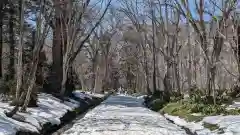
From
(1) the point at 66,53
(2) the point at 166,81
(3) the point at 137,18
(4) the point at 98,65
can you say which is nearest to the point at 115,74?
(4) the point at 98,65

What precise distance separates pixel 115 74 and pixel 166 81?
54279 mm

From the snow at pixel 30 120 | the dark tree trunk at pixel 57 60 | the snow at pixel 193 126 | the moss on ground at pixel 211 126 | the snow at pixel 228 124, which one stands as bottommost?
the snow at pixel 193 126

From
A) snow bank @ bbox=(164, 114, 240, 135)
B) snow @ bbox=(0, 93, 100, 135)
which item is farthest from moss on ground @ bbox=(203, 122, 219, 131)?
snow @ bbox=(0, 93, 100, 135)

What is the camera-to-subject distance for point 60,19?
33.1 m

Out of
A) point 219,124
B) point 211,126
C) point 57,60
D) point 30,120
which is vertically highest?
point 57,60

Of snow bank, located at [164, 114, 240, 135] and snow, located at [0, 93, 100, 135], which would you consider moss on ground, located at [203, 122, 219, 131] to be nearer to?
snow bank, located at [164, 114, 240, 135]

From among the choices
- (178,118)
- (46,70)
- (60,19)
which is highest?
(60,19)

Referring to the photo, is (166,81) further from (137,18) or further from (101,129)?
(101,129)

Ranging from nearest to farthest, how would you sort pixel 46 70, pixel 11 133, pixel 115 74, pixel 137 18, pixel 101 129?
1. pixel 11 133
2. pixel 101 129
3. pixel 46 70
4. pixel 137 18
5. pixel 115 74

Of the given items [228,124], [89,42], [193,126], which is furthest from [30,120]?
[89,42]

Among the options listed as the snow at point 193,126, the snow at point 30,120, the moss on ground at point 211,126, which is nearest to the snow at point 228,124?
the moss on ground at point 211,126

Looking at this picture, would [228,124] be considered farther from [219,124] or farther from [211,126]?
[211,126]

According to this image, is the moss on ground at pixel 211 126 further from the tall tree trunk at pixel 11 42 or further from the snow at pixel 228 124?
the tall tree trunk at pixel 11 42

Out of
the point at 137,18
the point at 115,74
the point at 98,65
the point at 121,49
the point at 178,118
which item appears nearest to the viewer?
the point at 178,118
